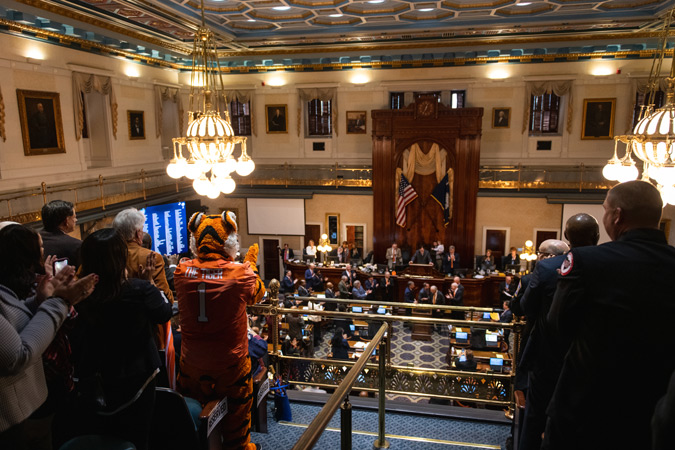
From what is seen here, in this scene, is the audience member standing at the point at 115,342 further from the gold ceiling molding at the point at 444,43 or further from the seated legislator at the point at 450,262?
the gold ceiling molding at the point at 444,43

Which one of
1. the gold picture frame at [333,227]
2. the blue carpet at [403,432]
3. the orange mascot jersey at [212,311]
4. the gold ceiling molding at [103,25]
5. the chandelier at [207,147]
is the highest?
the gold ceiling molding at [103,25]

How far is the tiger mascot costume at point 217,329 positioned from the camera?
9.57ft

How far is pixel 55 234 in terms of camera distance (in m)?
3.62

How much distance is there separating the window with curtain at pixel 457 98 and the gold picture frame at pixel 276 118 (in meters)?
5.67

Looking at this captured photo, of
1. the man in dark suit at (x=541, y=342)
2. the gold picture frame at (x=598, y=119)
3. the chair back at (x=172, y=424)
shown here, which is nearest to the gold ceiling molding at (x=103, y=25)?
the chair back at (x=172, y=424)

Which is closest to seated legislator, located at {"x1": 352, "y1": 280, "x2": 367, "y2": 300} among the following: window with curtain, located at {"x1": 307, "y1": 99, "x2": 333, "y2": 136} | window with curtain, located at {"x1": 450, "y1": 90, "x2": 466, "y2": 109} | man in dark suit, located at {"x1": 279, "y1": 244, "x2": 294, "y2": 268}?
man in dark suit, located at {"x1": 279, "y1": 244, "x2": 294, "y2": 268}

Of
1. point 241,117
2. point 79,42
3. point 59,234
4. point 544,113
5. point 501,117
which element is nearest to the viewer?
point 59,234

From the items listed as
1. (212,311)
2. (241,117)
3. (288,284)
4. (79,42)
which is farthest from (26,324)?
(241,117)

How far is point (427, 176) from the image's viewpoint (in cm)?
1582

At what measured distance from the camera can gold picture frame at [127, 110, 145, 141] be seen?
13476mm

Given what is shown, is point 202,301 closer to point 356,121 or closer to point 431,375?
point 431,375

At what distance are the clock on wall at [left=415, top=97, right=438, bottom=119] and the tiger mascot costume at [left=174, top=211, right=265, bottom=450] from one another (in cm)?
1250

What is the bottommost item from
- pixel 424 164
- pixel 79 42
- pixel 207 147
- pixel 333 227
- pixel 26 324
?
pixel 333 227

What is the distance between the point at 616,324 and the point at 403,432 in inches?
91.7
